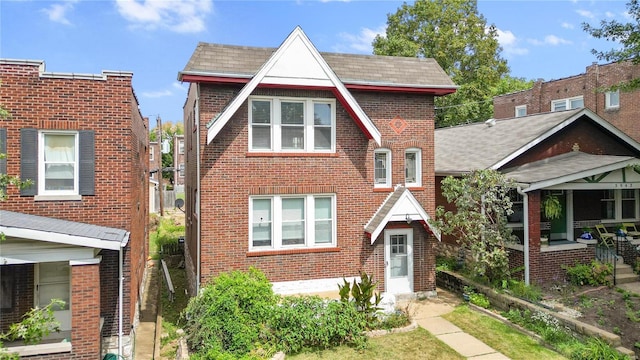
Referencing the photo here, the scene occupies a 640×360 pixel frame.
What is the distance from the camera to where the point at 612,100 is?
23.6m

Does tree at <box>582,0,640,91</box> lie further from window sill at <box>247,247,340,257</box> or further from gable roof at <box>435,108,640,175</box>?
window sill at <box>247,247,340,257</box>

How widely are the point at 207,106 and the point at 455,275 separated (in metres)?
10.3

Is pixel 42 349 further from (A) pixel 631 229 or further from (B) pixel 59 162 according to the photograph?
(A) pixel 631 229

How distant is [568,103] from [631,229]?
469 inches

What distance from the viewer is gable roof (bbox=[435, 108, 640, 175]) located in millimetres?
15922

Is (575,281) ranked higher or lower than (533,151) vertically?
lower

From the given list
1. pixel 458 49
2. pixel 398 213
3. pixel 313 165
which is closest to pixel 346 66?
pixel 313 165

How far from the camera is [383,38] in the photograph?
38.5 m

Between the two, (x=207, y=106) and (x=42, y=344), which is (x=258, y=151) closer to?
(x=207, y=106)

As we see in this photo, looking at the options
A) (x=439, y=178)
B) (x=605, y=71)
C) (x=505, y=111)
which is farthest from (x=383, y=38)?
(x=439, y=178)

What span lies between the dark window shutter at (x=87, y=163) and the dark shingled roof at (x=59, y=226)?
88cm

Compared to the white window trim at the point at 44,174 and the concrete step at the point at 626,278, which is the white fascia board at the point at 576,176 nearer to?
the concrete step at the point at 626,278

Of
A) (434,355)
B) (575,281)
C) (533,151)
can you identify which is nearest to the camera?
(434,355)

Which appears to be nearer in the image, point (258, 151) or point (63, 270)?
point (63, 270)
